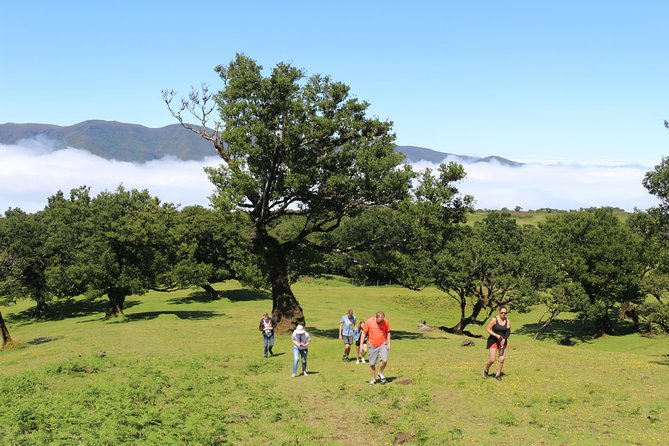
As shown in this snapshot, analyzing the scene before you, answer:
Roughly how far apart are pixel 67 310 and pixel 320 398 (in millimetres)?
66341

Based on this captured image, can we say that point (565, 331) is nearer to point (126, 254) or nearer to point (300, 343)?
point (300, 343)

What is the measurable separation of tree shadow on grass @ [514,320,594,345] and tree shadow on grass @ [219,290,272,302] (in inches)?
1521

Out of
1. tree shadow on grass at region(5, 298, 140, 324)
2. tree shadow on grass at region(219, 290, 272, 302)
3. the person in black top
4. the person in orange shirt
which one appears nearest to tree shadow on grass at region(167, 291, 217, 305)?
tree shadow on grass at region(219, 290, 272, 302)

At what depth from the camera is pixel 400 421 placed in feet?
52.5

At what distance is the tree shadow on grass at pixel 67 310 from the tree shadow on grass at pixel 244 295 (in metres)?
13.8

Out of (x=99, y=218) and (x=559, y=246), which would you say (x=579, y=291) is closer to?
(x=559, y=246)

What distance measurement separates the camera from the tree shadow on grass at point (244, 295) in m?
78.2

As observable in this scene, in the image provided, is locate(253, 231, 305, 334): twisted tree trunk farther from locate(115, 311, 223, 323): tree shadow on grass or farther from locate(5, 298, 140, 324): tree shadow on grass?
locate(5, 298, 140, 324): tree shadow on grass

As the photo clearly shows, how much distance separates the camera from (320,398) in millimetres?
19281

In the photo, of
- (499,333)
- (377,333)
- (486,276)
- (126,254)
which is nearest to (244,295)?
(126,254)

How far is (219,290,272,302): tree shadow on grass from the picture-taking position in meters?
78.2

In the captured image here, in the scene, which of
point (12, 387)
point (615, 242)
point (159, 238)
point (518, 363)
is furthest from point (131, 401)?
point (615, 242)

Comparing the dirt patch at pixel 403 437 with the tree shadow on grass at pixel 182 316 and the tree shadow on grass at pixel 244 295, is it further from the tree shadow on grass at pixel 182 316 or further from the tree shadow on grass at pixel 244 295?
the tree shadow on grass at pixel 244 295

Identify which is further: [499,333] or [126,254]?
[126,254]
